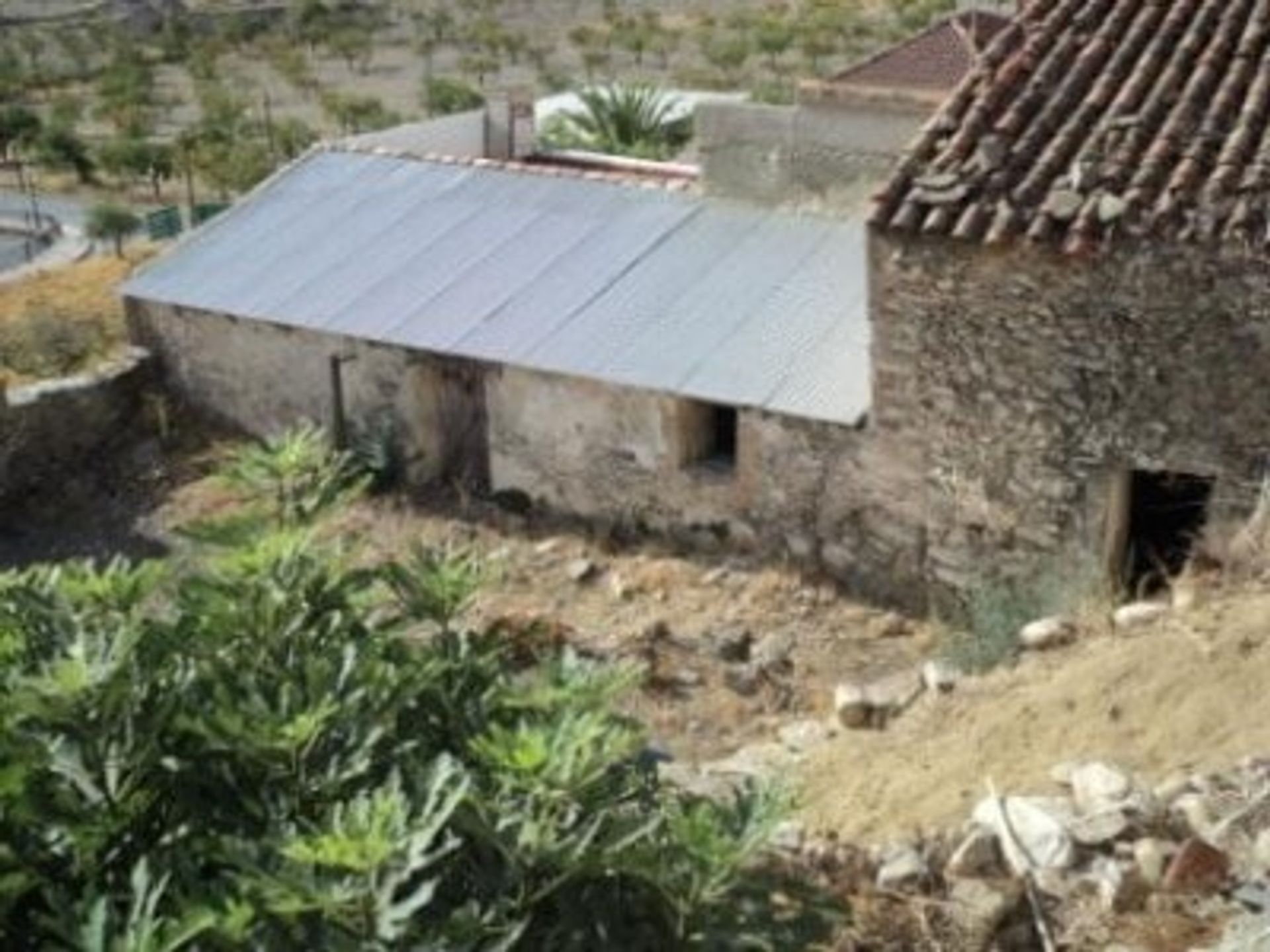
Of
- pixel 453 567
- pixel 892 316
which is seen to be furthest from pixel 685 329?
pixel 453 567

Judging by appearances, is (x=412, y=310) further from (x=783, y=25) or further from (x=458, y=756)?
(x=783, y=25)

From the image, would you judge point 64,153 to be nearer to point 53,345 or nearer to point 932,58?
point 53,345

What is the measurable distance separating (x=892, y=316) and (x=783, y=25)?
40678 mm

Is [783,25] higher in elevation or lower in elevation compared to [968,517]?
lower

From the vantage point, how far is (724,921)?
13.9 ft

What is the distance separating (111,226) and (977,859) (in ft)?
89.3

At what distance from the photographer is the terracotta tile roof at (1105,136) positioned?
1005 centimetres

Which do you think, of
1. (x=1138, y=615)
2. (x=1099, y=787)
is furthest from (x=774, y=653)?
(x=1099, y=787)

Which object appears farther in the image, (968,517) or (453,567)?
(968,517)

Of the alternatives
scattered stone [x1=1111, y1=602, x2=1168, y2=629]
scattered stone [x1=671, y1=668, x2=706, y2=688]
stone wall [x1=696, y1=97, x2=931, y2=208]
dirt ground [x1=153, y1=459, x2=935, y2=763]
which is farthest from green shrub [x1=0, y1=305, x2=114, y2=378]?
scattered stone [x1=1111, y1=602, x2=1168, y2=629]

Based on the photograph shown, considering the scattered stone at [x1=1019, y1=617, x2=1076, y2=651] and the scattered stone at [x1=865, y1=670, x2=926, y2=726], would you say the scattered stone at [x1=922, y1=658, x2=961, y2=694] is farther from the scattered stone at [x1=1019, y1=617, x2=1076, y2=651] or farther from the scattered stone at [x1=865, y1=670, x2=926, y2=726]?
the scattered stone at [x1=1019, y1=617, x2=1076, y2=651]

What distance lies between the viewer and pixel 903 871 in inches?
243

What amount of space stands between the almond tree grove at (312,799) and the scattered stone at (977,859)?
1.51 metres

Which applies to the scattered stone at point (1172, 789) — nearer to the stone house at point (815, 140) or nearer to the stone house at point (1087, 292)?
the stone house at point (1087, 292)
